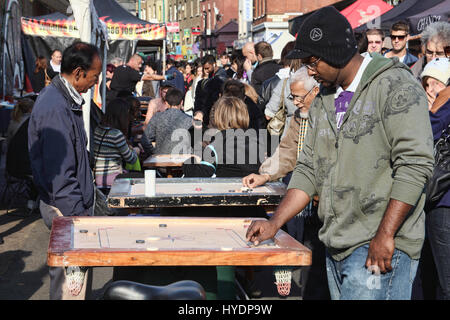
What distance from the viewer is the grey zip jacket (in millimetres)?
2725

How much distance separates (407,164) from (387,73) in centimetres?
44

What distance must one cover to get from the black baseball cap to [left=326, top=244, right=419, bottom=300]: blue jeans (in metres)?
0.86

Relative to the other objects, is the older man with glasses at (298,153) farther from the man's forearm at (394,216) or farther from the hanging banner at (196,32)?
the hanging banner at (196,32)

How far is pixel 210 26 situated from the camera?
7144 centimetres

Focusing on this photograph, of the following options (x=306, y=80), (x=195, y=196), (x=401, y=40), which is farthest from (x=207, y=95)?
(x=195, y=196)

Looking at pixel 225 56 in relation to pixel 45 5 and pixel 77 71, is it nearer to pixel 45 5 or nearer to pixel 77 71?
pixel 45 5

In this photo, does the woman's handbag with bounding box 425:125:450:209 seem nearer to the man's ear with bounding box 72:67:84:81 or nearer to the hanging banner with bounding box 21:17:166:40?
the man's ear with bounding box 72:67:84:81

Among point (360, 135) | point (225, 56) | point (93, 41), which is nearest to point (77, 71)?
point (360, 135)

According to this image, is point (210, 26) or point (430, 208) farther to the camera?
point (210, 26)

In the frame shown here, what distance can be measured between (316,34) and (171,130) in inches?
240

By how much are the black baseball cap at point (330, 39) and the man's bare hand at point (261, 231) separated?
894 mm

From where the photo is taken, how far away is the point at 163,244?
3.42 m

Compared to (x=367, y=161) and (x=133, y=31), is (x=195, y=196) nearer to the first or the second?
(x=367, y=161)

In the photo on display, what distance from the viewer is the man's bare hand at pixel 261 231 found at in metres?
3.33
